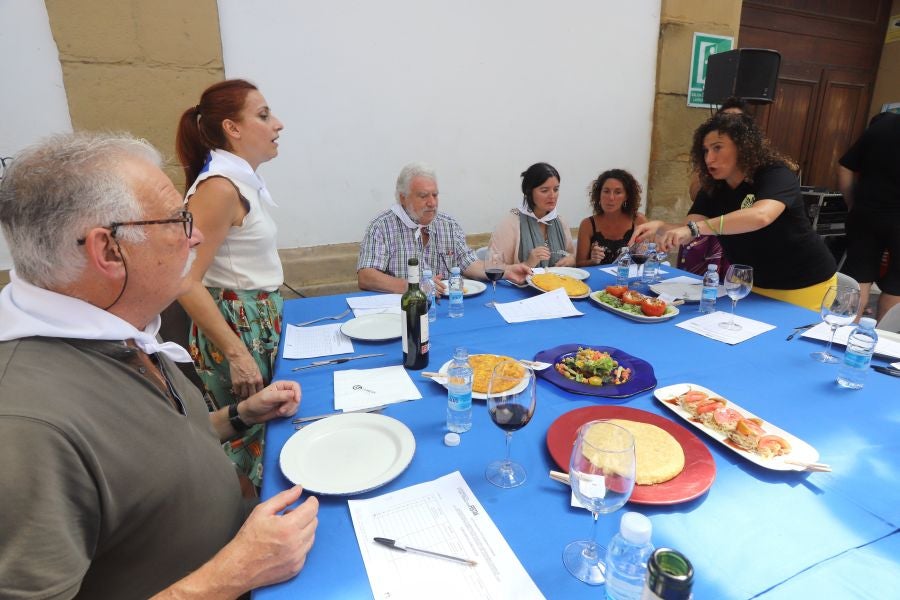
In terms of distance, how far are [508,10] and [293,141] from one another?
2.10m

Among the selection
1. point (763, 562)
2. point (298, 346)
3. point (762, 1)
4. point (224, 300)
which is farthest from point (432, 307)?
point (762, 1)

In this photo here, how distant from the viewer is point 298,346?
175cm

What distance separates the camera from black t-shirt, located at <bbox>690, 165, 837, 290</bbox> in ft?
7.38

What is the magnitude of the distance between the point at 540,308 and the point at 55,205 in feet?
5.58

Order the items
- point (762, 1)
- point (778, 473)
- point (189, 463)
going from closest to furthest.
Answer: point (189, 463)
point (778, 473)
point (762, 1)

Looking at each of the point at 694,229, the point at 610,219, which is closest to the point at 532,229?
the point at 610,219

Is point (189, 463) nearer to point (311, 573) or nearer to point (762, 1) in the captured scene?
point (311, 573)

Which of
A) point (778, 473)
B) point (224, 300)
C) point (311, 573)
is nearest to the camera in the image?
point (311, 573)

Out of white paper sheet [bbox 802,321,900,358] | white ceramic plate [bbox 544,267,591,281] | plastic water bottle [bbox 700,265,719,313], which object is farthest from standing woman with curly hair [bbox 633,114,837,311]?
white paper sheet [bbox 802,321,900,358]

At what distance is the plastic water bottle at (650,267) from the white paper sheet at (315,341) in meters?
1.69

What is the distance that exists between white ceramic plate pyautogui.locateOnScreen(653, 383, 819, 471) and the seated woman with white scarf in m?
1.93

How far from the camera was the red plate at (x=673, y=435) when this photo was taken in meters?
0.94

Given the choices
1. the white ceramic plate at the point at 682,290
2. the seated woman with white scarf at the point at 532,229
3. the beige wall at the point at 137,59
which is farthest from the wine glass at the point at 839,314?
the beige wall at the point at 137,59

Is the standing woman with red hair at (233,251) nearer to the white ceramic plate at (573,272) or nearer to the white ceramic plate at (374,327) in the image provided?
the white ceramic plate at (374,327)
